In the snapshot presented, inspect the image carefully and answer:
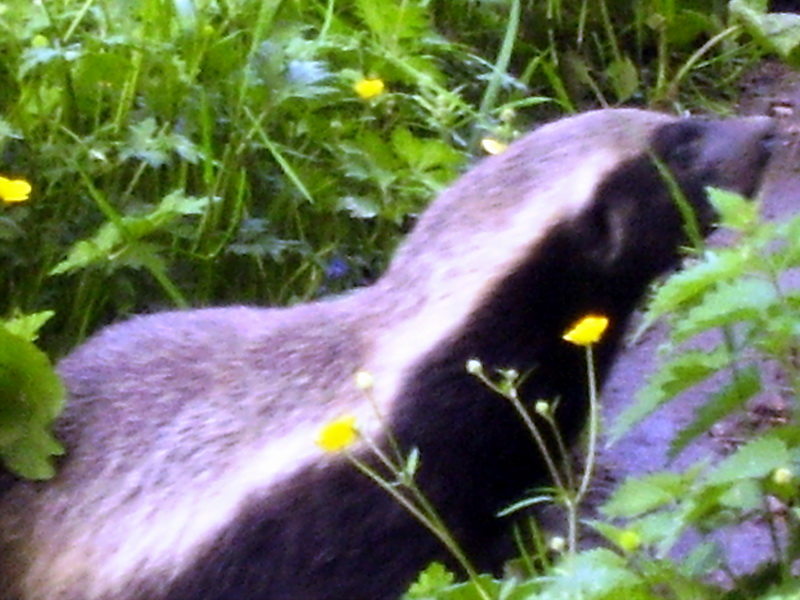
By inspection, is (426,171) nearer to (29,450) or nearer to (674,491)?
(29,450)

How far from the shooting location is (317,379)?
1675mm

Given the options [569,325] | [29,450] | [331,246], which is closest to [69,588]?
[29,450]

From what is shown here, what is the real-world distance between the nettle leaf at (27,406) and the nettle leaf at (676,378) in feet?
2.38

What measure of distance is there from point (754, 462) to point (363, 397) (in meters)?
0.55

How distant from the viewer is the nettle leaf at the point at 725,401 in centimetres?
140

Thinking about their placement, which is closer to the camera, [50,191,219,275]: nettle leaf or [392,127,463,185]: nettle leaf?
[50,191,219,275]: nettle leaf

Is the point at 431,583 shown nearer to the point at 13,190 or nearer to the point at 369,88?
the point at 13,190

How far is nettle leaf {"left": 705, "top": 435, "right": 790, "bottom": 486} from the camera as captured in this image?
1.23 m

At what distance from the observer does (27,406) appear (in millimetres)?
1702

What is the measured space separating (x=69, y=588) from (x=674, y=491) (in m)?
0.75

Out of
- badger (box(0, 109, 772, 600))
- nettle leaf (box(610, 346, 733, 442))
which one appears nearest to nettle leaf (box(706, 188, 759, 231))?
nettle leaf (box(610, 346, 733, 442))

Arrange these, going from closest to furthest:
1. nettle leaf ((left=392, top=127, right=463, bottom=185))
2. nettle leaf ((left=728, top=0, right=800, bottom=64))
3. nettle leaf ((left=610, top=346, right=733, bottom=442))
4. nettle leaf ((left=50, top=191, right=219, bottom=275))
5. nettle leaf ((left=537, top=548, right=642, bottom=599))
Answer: nettle leaf ((left=537, top=548, right=642, bottom=599)), nettle leaf ((left=610, top=346, right=733, bottom=442)), nettle leaf ((left=50, top=191, right=219, bottom=275)), nettle leaf ((left=392, top=127, right=463, bottom=185)), nettle leaf ((left=728, top=0, right=800, bottom=64))

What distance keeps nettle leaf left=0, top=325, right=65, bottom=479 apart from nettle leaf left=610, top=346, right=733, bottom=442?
73 centimetres

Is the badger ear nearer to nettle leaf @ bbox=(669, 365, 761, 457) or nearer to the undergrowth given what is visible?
the undergrowth
